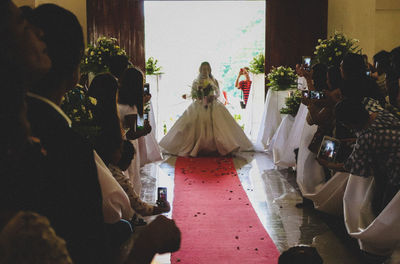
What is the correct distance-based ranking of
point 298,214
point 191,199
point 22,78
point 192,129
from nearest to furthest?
point 22,78, point 298,214, point 191,199, point 192,129

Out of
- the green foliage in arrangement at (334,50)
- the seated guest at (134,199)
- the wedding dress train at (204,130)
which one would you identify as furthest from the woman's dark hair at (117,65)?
the wedding dress train at (204,130)

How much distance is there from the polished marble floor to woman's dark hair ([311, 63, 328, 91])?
56.9 inches

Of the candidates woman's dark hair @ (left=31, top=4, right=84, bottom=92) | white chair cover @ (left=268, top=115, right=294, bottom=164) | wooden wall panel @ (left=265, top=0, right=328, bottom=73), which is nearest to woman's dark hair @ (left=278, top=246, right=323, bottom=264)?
woman's dark hair @ (left=31, top=4, right=84, bottom=92)

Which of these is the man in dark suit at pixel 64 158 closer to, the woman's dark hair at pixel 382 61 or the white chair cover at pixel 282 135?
the woman's dark hair at pixel 382 61

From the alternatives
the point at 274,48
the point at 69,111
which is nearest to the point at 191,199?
the point at 69,111

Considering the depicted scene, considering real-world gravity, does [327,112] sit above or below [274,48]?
below

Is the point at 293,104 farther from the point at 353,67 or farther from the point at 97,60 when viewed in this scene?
the point at 353,67

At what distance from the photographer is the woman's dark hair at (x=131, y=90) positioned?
4.40 meters

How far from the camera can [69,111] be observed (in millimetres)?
2805

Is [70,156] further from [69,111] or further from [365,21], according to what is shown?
[365,21]

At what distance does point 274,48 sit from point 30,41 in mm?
9586

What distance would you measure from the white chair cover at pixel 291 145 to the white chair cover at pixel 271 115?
2.03 meters

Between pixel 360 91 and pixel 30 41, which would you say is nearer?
pixel 30 41

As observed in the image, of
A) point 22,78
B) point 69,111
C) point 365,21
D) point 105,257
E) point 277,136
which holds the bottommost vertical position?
point 277,136
